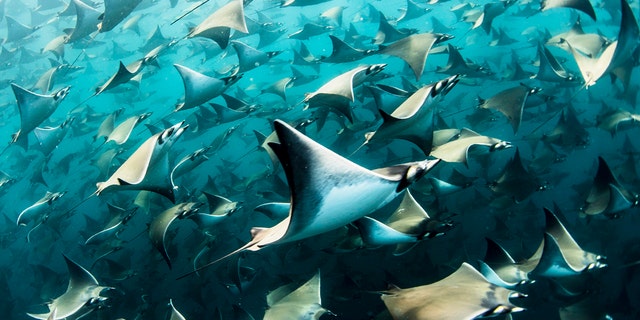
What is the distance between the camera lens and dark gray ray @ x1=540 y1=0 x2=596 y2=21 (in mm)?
6180

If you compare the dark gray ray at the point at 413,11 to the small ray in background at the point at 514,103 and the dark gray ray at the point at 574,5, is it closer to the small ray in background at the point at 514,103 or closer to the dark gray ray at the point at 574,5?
the dark gray ray at the point at 574,5

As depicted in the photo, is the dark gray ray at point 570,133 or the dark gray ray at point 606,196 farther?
→ the dark gray ray at point 570,133

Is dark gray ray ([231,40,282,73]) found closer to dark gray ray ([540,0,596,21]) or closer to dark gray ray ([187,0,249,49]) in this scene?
dark gray ray ([187,0,249,49])

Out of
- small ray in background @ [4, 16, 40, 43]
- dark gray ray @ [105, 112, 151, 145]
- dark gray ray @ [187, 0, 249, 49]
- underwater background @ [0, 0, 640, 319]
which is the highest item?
dark gray ray @ [187, 0, 249, 49]

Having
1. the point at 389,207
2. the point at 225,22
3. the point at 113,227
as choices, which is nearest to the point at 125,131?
the point at 113,227

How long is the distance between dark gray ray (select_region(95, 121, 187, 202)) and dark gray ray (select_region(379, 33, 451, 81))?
364 cm

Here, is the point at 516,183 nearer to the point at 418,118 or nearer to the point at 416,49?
the point at 416,49

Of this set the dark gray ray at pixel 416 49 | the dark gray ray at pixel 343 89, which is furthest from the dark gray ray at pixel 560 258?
the dark gray ray at pixel 343 89

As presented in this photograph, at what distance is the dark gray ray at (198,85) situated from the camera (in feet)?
22.1

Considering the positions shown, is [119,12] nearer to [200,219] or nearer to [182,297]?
[200,219]

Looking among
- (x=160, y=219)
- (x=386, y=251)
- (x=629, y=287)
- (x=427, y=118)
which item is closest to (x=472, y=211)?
(x=386, y=251)

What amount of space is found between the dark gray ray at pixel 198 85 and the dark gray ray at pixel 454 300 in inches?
201

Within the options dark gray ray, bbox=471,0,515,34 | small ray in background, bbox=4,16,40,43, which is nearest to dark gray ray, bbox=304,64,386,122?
dark gray ray, bbox=471,0,515,34

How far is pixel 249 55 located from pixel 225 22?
129 inches
